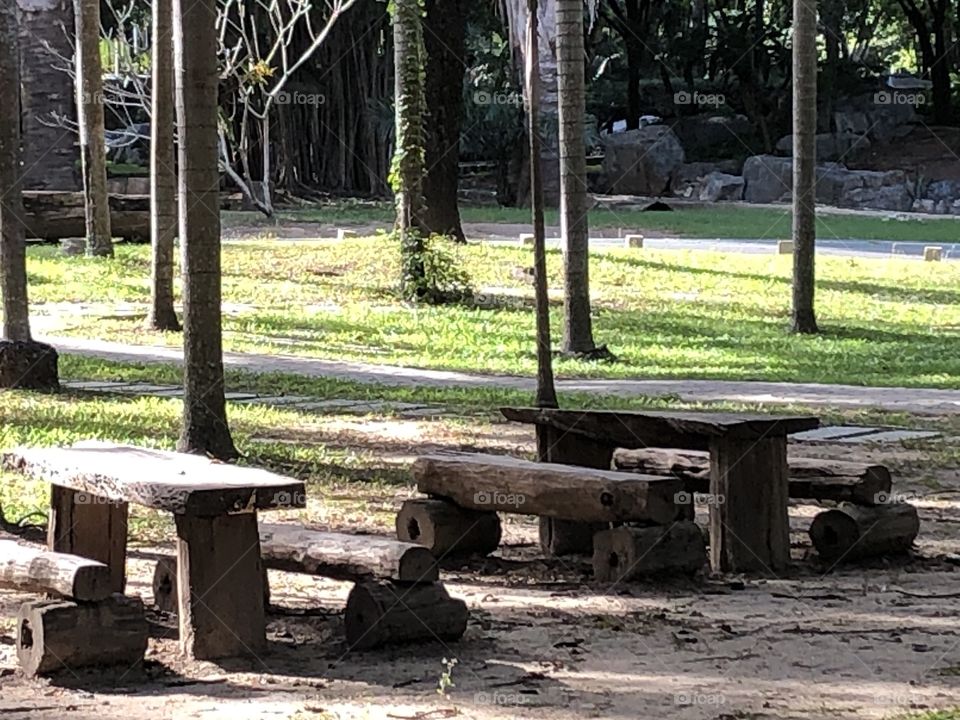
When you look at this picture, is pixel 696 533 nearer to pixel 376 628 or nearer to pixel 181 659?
pixel 376 628

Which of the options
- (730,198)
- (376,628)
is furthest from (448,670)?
(730,198)

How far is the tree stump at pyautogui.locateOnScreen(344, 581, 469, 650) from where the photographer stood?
19.5ft

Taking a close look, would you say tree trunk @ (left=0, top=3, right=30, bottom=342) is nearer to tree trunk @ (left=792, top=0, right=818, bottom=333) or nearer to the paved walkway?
the paved walkway

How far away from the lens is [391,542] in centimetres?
620

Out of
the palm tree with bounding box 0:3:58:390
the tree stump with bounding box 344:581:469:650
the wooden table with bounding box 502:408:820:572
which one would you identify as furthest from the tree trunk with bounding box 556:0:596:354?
the tree stump with bounding box 344:581:469:650

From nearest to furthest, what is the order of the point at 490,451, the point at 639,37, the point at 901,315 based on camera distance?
the point at 490,451 → the point at 901,315 → the point at 639,37

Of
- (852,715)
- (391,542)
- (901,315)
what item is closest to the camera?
(852,715)

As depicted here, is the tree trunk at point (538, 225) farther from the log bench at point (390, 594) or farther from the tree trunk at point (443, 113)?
the tree trunk at point (443, 113)

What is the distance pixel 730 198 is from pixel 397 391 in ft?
85.1

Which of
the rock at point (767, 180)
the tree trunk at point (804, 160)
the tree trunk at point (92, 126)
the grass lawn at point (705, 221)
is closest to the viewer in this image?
the tree trunk at point (804, 160)

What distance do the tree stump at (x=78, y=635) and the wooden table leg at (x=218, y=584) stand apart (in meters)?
0.21

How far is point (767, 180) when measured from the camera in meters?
38.4

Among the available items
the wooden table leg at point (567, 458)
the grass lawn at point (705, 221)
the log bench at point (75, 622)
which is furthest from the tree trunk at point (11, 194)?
the grass lawn at point (705, 221)

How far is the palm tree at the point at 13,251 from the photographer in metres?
10.8
